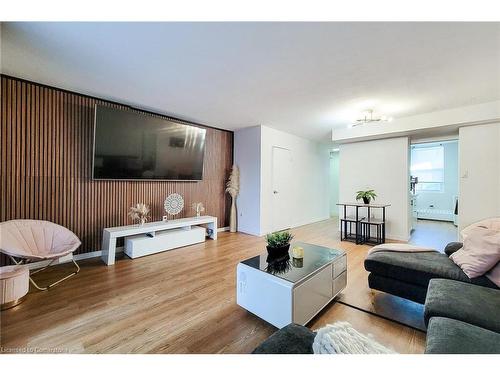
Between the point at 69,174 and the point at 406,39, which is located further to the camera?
the point at 69,174

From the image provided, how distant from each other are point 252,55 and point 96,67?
178 centimetres

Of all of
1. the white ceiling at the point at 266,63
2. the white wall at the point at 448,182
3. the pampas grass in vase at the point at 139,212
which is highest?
the white ceiling at the point at 266,63

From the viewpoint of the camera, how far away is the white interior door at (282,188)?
517cm

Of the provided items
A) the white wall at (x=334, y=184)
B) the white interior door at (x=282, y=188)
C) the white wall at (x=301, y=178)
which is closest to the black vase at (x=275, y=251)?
the white wall at (x=301, y=178)

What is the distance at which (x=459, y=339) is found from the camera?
1.03 meters

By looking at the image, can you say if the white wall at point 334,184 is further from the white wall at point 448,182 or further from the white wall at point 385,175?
the white wall at point 385,175

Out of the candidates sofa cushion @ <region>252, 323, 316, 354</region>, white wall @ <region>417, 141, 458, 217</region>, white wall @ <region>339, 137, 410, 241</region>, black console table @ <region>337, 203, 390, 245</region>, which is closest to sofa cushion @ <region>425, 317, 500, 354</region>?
sofa cushion @ <region>252, 323, 316, 354</region>

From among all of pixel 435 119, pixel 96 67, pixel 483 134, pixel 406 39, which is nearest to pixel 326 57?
pixel 406 39

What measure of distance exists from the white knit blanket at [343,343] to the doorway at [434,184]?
6.61 metres

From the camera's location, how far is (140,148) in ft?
11.8

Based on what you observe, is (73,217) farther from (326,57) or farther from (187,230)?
(326,57)

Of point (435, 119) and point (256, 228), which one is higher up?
point (435, 119)

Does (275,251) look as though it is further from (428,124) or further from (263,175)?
(428,124)

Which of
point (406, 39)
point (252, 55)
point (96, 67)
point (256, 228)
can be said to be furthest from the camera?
point (256, 228)
